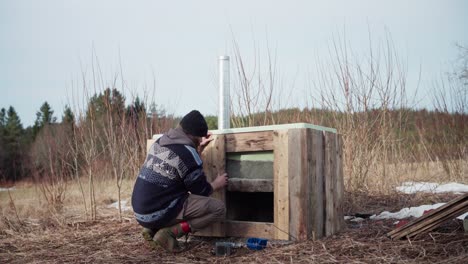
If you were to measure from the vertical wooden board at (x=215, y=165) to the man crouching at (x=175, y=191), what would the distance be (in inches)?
10.9

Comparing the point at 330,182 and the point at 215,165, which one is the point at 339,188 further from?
the point at 215,165

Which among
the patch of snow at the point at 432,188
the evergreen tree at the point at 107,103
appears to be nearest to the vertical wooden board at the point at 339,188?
the patch of snow at the point at 432,188

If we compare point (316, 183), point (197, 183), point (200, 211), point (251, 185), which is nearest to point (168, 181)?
point (197, 183)

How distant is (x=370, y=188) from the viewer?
725 cm

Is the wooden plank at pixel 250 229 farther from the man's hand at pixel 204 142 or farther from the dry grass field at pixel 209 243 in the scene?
the man's hand at pixel 204 142

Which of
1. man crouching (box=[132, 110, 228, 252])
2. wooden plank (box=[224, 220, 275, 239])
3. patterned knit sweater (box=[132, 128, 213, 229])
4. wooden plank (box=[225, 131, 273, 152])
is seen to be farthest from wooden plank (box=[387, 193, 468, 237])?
patterned knit sweater (box=[132, 128, 213, 229])

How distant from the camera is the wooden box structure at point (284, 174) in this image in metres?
4.17

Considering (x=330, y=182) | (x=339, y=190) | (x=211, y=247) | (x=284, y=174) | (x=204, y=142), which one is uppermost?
(x=204, y=142)

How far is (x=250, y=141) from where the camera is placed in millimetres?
4453

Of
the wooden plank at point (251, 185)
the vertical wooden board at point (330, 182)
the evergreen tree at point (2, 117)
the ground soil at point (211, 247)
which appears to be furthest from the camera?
the evergreen tree at point (2, 117)

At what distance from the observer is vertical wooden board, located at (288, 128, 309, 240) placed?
4.15 m

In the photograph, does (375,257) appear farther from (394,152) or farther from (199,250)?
(394,152)

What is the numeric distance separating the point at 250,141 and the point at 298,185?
2.06ft

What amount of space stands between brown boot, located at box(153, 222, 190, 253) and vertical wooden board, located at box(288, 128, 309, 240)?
94 centimetres
